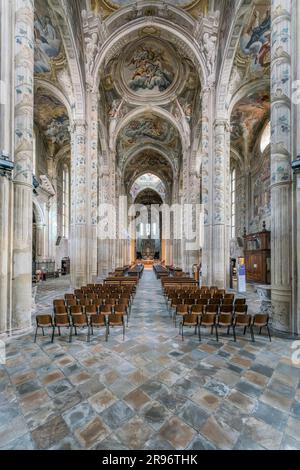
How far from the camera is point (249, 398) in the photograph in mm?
3350

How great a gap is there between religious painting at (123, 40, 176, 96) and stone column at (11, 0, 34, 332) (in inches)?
557

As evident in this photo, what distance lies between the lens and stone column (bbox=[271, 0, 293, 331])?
6215mm

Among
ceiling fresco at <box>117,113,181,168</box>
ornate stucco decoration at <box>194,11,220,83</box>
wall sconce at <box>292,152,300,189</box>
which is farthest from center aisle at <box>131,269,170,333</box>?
ceiling fresco at <box>117,113,181,168</box>

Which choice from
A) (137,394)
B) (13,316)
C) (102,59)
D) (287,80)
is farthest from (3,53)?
(102,59)

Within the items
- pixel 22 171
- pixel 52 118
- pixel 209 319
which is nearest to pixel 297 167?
pixel 209 319

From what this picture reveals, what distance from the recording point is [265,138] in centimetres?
2020

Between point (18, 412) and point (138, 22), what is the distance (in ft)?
65.3

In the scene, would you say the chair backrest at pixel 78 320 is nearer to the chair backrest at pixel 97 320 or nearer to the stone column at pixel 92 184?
the chair backrest at pixel 97 320

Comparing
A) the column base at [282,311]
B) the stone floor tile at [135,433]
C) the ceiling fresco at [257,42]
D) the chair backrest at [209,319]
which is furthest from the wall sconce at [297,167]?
the ceiling fresco at [257,42]

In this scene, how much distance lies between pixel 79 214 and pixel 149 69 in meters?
Answer: 14.9

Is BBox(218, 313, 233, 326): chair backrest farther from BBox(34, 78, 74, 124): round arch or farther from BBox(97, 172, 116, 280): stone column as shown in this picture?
BBox(97, 172, 116, 280): stone column

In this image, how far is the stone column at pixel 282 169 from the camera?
621 centimetres

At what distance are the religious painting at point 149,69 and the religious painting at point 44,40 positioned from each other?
24.4ft
